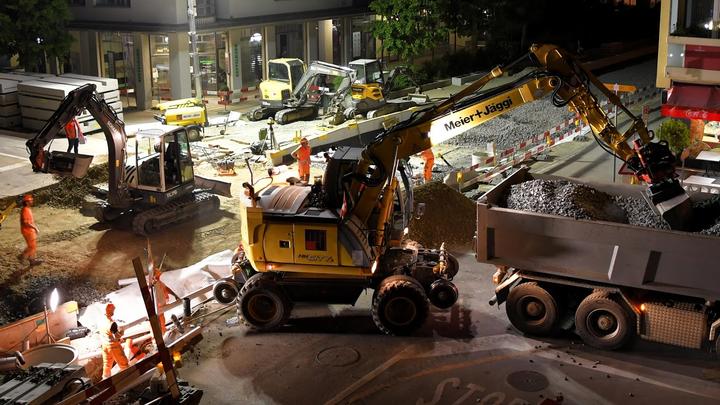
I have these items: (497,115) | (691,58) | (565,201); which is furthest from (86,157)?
(691,58)

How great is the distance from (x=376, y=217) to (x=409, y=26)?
85.0 feet

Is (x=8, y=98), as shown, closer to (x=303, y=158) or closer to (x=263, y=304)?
(x=303, y=158)

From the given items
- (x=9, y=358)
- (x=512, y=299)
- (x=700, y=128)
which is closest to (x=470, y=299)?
(x=512, y=299)

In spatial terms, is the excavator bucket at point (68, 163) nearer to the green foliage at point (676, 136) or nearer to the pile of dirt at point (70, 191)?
the pile of dirt at point (70, 191)

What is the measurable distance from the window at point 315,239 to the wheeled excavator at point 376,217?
0.02 meters

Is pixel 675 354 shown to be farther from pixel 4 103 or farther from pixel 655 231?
pixel 4 103

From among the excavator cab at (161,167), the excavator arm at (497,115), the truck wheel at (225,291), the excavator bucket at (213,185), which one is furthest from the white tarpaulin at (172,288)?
the excavator bucket at (213,185)

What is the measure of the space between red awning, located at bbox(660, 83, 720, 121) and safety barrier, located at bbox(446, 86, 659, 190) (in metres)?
1.94

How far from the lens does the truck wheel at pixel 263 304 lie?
13.8m

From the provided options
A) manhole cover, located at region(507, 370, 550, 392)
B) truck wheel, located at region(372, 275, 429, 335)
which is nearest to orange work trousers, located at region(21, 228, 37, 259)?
truck wheel, located at region(372, 275, 429, 335)

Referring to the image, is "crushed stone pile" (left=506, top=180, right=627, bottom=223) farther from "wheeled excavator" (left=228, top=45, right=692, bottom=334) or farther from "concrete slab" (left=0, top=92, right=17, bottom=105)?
"concrete slab" (left=0, top=92, right=17, bottom=105)

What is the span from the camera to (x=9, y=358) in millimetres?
12508

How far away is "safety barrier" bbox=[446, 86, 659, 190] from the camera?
845 inches

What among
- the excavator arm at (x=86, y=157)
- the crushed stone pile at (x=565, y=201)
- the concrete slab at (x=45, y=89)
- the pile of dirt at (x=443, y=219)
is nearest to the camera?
the crushed stone pile at (x=565, y=201)
